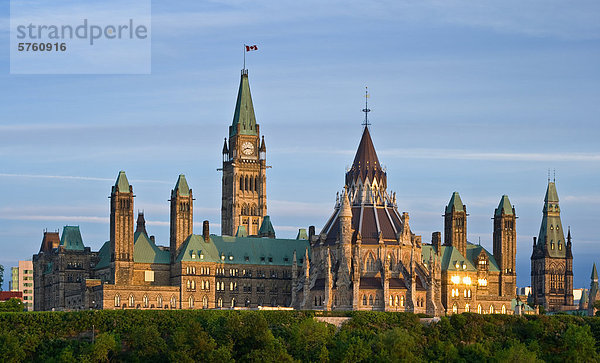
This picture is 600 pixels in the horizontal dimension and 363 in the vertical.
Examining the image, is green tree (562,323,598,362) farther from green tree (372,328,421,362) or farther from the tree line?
green tree (372,328,421,362)

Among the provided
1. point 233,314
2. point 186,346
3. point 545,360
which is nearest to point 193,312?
point 233,314

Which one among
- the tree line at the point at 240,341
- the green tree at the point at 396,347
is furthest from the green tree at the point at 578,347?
the green tree at the point at 396,347

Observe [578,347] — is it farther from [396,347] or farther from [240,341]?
[240,341]

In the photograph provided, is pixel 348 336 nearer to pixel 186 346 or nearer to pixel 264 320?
pixel 264 320

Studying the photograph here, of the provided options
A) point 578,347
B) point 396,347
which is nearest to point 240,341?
point 396,347

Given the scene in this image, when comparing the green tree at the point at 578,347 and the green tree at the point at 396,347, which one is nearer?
the green tree at the point at 396,347

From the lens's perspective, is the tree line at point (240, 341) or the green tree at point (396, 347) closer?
the tree line at point (240, 341)

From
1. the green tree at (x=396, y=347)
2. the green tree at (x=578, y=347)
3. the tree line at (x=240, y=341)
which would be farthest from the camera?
the green tree at (x=578, y=347)

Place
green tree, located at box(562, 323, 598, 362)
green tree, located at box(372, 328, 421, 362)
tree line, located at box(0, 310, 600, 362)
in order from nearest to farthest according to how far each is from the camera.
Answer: tree line, located at box(0, 310, 600, 362)
green tree, located at box(372, 328, 421, 362)
green tree, located at box(562, 323, 598, 362)

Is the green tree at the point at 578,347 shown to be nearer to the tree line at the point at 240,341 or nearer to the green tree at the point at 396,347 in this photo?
the tree line at the point at 240,341

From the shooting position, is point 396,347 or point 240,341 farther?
point 240,341

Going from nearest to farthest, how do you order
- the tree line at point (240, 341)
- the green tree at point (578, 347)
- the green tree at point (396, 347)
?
the tree line at point (240, 341) < the green tree at point (396, 347) < the green tree at point (578, 347)

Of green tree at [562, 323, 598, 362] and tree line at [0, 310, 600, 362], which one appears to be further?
green tree at [562, 323, 598, 362]

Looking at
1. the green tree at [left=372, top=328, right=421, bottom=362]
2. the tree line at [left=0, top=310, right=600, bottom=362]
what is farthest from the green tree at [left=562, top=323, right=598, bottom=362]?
the green tree at [left=372, top=328, right=421, bottom=362]
